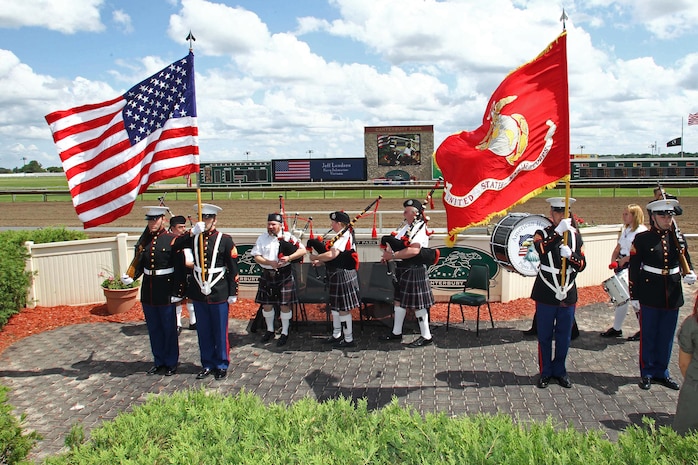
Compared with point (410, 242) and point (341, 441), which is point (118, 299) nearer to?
point (410, 242)

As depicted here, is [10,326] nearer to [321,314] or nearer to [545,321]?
[321,314]

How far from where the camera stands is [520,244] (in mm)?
7355

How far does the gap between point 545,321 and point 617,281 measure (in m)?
2.36

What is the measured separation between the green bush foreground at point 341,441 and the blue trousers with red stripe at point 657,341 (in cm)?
347

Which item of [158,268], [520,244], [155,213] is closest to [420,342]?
[520,244]

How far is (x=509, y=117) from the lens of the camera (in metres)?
5.83

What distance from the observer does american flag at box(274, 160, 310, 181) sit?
201 ft

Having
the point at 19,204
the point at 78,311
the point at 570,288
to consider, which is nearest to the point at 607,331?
the point at 570,288

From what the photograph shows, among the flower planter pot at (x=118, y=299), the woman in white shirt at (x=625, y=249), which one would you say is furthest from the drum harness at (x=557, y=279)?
the flower planter pot at (x=118, y=299)

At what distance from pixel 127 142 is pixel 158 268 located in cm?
164

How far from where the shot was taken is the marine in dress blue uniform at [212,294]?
6879 mm

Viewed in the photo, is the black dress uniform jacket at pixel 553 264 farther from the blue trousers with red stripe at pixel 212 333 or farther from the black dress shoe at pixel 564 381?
the blue trousers with red stripe at pixel 212 333

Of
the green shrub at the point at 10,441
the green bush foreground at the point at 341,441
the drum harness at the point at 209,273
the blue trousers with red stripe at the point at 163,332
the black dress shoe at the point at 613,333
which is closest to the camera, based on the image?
the green bush foreground at the point at 341,441

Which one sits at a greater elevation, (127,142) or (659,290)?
(127,142)
